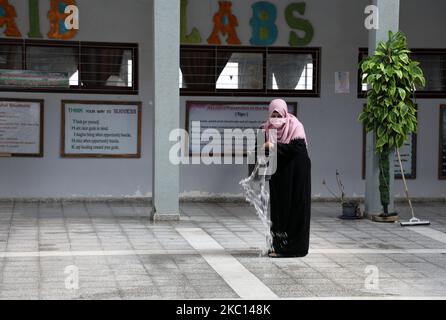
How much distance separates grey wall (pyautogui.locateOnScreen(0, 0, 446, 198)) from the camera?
1321cm

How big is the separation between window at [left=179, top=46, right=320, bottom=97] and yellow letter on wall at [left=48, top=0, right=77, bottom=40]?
1.92 meters

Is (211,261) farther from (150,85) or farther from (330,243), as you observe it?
(150,85)

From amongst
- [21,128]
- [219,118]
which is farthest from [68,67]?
[219,118]

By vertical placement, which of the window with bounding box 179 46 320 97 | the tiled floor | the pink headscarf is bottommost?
the tiled floor

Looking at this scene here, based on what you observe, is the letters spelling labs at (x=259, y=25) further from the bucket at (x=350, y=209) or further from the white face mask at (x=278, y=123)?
the white face mask at (x=278, y=123)

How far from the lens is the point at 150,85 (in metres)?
13.4

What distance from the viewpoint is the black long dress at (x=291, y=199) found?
880 cm

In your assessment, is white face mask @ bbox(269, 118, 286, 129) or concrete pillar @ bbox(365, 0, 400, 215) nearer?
white face mask @ bbox(269, 118, 286, 129)

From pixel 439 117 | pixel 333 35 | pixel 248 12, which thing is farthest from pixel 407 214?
pixel 248 12

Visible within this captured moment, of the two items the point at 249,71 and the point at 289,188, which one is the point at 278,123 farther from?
the point at 249,71

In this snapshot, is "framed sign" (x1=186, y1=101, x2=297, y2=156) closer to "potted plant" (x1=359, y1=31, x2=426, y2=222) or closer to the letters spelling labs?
the letters spelling labs

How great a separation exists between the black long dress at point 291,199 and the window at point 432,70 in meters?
5.51

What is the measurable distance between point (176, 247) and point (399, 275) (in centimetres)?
266

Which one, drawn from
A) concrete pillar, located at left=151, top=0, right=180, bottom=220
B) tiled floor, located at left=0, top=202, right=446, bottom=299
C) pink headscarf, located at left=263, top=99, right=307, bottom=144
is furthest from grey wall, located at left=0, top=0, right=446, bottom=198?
pink headscarf, located at left=263, top=99, right=307, bottom=144
